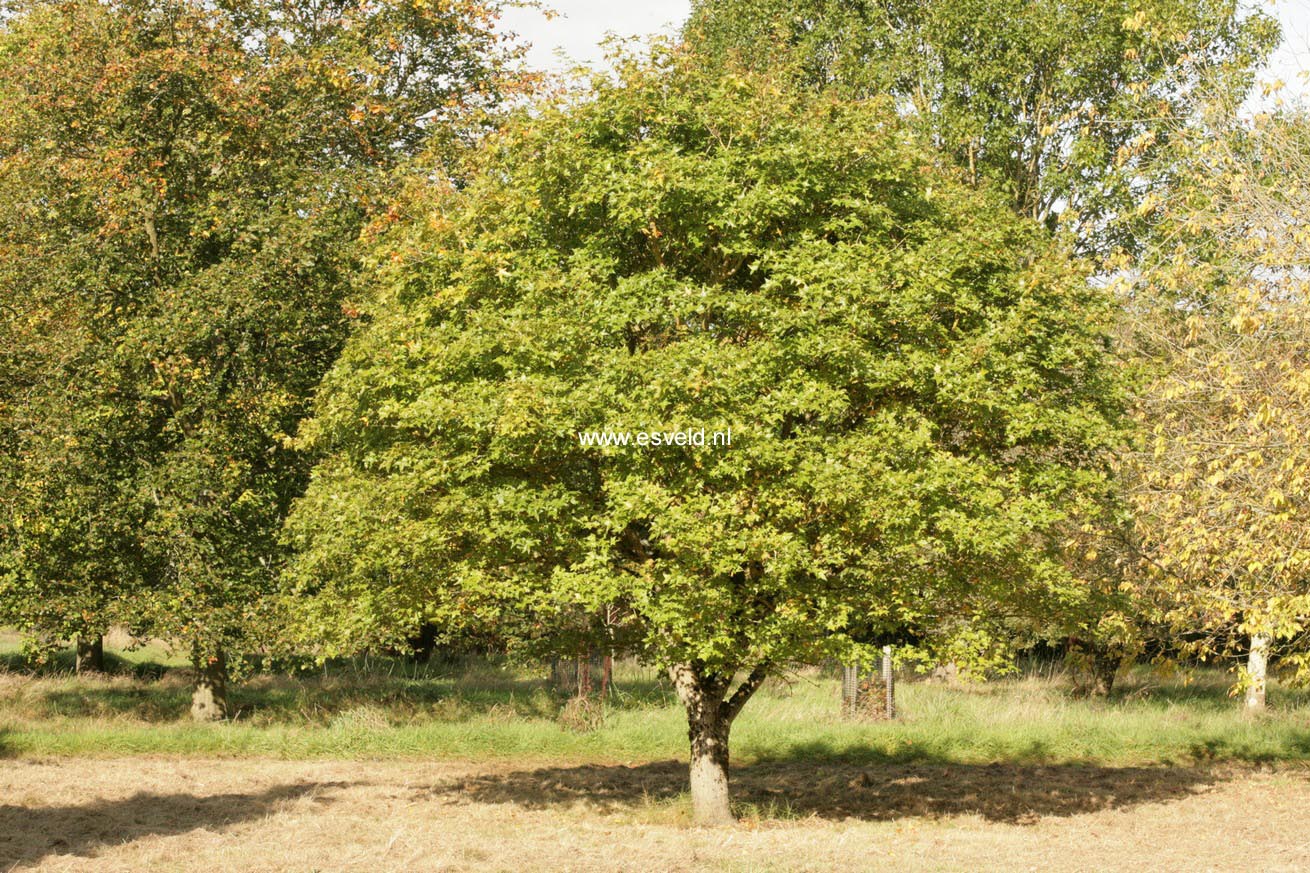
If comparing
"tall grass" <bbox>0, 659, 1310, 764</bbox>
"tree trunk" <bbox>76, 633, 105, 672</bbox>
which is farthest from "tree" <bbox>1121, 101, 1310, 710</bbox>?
"tree trunk" <bbox>76, 633, 105, 672</bbox>

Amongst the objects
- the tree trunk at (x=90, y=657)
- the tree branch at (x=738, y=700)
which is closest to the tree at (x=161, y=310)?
the tree trunk at (x=90, y=657)

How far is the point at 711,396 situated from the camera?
12539 mm

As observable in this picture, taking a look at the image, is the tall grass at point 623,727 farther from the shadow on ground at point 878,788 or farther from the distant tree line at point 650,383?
the distant tree line at point 650,383

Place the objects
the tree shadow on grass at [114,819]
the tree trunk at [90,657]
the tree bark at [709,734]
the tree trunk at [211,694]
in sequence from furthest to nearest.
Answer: the tree trunk at [90,657], the tree trunk at [211,694], the tree bark at [709,734], the tree shadow on grass at [114,819]

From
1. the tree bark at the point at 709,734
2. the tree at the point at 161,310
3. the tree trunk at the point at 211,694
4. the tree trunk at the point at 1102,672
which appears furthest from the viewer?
the tree trunk at the point at 1102,672

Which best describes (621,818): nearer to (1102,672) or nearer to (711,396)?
(711,396)

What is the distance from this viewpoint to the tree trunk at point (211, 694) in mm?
23484

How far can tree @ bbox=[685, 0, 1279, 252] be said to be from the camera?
94.0 ft

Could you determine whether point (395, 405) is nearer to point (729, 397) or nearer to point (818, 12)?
point (729, 397)

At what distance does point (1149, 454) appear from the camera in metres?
16.2

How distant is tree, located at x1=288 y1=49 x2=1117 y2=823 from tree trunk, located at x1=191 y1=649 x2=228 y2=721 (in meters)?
8.84

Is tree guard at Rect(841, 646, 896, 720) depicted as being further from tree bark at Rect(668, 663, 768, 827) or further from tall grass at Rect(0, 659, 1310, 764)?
tree bark at Rect(668, 663, 768, 827)

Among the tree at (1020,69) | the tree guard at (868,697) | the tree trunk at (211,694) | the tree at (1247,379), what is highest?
the tree at (1020,69)

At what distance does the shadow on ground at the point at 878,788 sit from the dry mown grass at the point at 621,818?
0.06 meters
